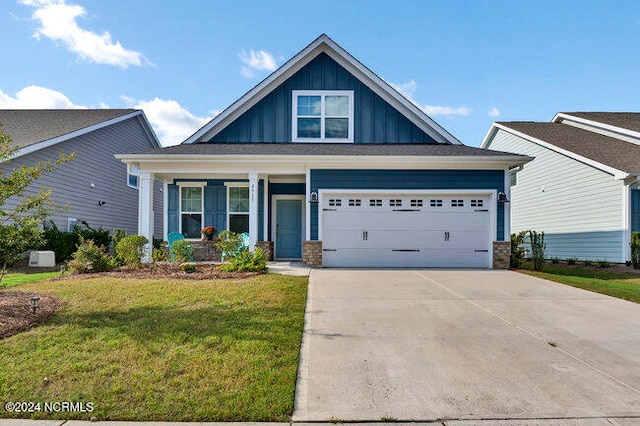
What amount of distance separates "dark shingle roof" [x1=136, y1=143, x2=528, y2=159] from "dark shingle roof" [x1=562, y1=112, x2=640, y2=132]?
27.3 ft

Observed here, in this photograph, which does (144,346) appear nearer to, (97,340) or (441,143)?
(97,340)

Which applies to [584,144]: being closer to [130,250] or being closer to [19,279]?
[130,250]

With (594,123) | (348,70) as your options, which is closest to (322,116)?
(348,70)

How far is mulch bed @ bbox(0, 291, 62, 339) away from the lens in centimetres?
465

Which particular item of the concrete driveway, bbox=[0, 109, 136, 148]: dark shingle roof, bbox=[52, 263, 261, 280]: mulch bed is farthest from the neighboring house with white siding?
bbox=[0, 109, 136, 148]: dark shingle roof

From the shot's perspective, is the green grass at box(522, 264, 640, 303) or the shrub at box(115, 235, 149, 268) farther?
the shrub at box(115, 235, 149, 268)

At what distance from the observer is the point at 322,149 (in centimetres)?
1135

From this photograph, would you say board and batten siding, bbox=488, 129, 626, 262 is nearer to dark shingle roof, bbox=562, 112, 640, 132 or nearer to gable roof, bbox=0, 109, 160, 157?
dark shingle roof, bbox=562, 112, 640, 132

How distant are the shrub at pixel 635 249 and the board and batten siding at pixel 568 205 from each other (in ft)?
1.66

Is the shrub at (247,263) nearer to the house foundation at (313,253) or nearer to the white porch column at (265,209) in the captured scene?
the house foundation at (313,253)

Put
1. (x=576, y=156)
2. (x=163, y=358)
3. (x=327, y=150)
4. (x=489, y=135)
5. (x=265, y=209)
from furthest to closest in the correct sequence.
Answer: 1. (x=489, y=135)
2. (x=576, y=156)
3. (x=265, y=209)
4. (x=327, y=150)
5. (x=163, y=358)

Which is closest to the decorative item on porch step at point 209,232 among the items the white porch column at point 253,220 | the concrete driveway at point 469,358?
the white porch column at point 253,220

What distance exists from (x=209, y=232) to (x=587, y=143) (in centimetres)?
1511

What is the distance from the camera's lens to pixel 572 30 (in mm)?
12016
